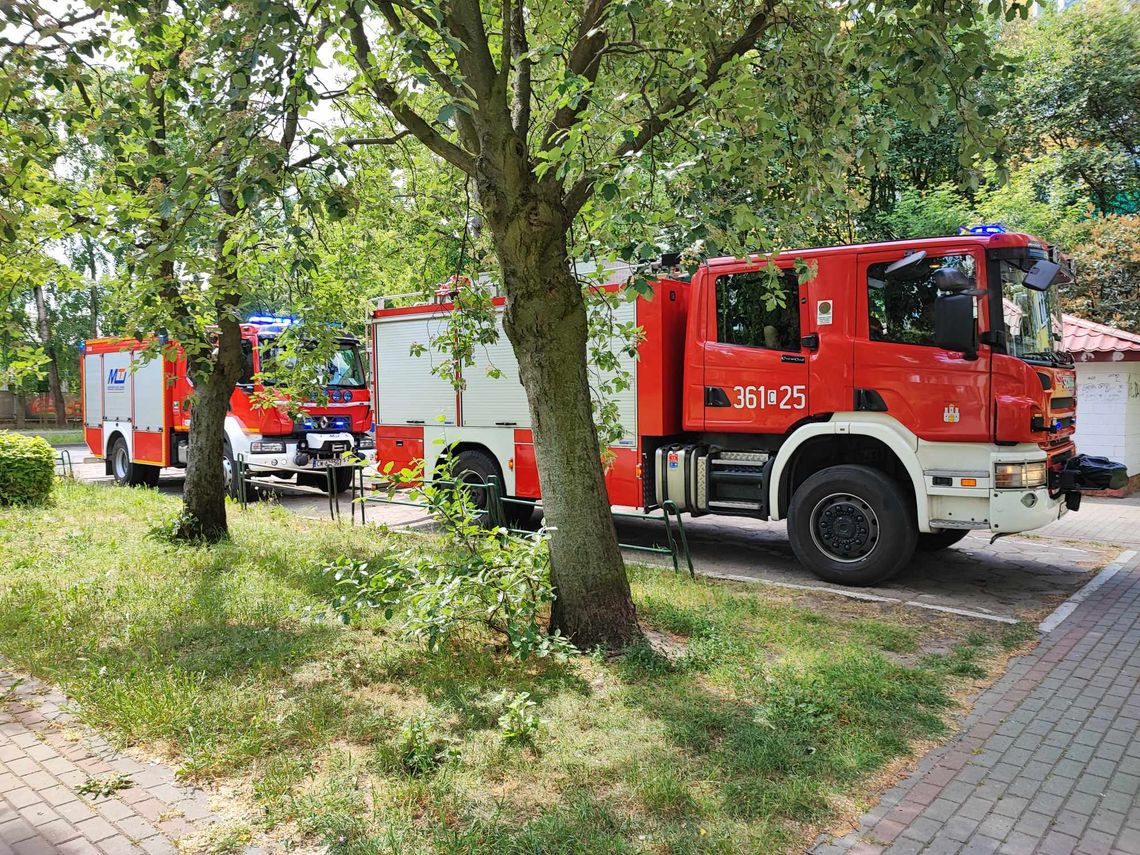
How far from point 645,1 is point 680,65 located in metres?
0.64

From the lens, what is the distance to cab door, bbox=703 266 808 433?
7.66 m

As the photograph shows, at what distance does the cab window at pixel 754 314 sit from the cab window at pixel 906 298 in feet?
2.33

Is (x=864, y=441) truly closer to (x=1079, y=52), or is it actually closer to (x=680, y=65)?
(x=680, y=65)

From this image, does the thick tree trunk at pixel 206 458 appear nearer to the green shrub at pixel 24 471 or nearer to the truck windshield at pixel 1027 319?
the green shrub at pixel 24 471

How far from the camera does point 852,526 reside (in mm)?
7336

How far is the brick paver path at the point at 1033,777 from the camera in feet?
10.5

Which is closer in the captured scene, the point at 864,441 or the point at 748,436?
the point at 864,441

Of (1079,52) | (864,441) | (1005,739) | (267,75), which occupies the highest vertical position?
(1079,52)

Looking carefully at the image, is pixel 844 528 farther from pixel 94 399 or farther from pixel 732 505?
pixel 94 399

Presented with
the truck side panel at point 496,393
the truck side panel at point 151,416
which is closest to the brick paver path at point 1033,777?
the truck side panel at point 496,393

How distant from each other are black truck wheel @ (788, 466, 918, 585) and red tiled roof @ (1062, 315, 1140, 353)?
7.43m

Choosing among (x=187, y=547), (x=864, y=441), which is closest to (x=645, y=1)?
(x=864, y=441)

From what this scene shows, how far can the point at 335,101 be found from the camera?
6.79 metres

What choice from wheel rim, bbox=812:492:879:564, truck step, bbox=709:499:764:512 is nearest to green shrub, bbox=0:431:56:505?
truck step, bbox=709:499:764:512
